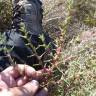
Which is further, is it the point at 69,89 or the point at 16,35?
the point at 16,35

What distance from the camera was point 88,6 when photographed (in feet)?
8.05

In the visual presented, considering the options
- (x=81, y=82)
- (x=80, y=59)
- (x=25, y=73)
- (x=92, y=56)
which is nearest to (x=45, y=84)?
(x=25, y=73)

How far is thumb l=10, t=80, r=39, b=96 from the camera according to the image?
4.28 feet

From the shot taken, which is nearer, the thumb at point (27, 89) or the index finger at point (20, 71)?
the thumb at point (27, 89)

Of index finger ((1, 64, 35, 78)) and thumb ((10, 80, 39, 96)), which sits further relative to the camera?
index finger ((1, 64, 35, 78))

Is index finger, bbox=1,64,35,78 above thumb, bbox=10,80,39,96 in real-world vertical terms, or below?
above

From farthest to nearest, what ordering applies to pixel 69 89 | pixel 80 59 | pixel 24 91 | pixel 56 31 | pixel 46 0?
pixel 46 0, pixel 56 31, pixel 80 59, pixel 69 89, pixel 24 91

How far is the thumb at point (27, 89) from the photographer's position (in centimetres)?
130

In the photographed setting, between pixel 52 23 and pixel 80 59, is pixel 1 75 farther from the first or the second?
pixel 52 23

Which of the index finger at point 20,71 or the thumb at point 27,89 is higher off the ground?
the index finger at point 20,71

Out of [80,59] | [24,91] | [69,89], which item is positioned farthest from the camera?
[80,59]

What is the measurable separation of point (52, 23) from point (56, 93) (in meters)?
0.95

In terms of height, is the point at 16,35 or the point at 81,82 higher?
the point at 16,35

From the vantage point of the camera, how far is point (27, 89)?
4.49 feet
